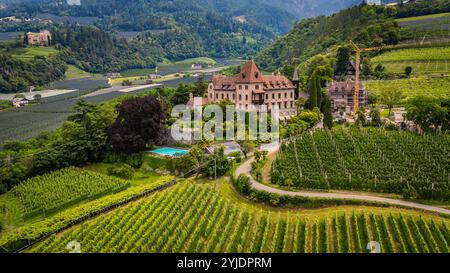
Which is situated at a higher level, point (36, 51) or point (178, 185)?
point (36, 51)

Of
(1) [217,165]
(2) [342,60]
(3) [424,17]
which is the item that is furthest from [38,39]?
(1) [217,165]

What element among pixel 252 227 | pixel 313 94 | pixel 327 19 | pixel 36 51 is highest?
pixel 327 19

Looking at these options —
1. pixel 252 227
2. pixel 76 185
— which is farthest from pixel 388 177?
pixel 76 185

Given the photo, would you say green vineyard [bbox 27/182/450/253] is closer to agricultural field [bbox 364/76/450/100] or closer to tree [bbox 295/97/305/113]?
tree [bbox 295/97/305/113]

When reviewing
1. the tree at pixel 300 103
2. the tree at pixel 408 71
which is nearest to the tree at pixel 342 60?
the tree at pixel 408 71

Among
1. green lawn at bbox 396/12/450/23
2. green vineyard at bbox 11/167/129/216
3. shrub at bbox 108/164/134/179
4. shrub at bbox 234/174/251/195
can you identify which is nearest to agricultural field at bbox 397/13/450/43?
green lawn at bbox 396/12/450/23

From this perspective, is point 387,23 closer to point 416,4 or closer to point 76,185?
point 416,4
